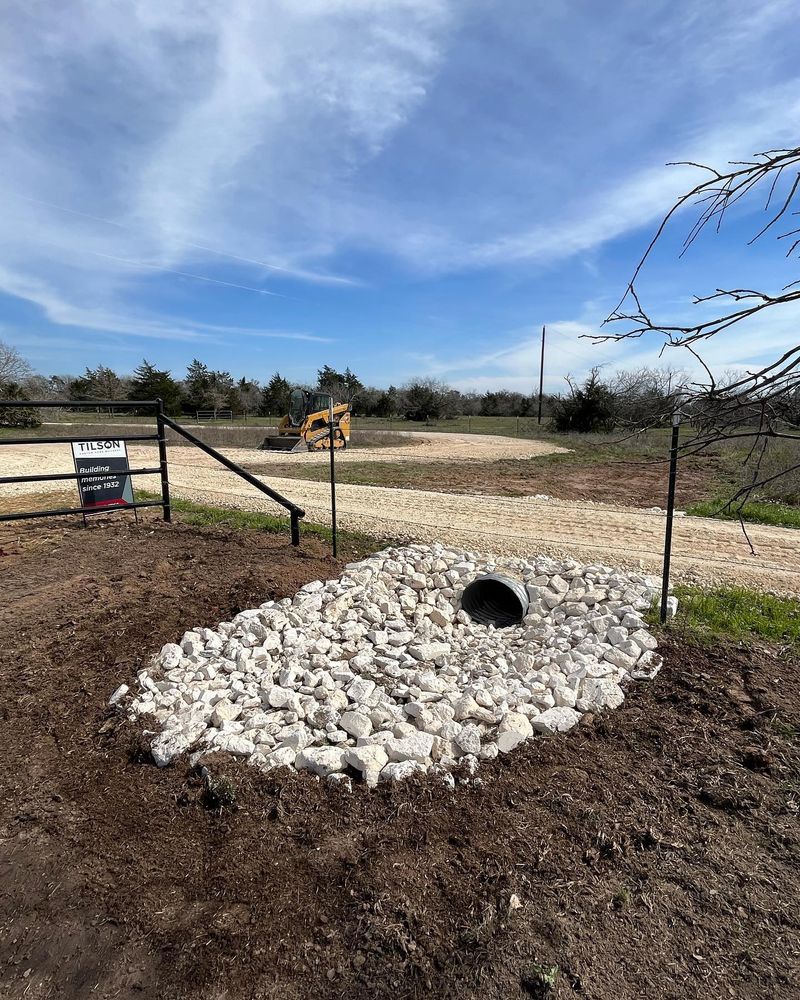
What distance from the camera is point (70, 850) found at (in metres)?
A: 2.32

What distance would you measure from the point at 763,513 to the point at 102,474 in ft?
32.9

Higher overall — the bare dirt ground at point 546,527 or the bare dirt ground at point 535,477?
the bare dirt ground at point 546,527

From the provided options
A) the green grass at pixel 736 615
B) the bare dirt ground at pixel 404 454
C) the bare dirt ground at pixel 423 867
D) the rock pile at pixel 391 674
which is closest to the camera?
the bare dirt ground at pixel 423 867

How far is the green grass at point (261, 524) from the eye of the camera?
22.0ft

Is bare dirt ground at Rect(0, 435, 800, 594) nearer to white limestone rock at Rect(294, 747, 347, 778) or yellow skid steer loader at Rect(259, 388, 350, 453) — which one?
white limestone rock at Rect(294, 747, 347, 778)

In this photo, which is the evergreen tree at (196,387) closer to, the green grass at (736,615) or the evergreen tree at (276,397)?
the evergreen tree at (276,397)

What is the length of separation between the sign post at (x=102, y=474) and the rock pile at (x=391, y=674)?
3.58m

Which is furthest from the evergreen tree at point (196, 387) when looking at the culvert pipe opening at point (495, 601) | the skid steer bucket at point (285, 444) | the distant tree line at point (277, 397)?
the culvert pipe opening at point (495, 601)

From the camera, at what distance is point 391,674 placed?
143 inches

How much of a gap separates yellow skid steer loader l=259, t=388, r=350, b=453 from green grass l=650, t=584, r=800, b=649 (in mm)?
17124

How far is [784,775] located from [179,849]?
281 centimetres

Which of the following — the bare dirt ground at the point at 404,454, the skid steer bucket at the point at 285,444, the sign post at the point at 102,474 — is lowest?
the bare dirt ground at the point at 404,454

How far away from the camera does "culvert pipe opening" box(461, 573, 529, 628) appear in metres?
4.66

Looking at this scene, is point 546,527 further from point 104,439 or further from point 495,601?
point 104,439
